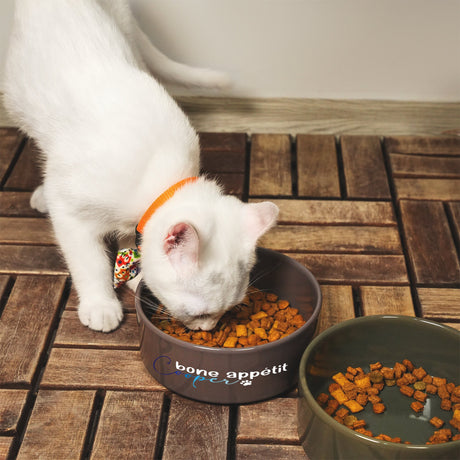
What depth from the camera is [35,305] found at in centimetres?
161

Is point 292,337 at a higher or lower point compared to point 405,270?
higher

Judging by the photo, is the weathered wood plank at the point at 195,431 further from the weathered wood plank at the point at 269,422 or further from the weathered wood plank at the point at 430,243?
the weathered wood plank at the point at 430,243

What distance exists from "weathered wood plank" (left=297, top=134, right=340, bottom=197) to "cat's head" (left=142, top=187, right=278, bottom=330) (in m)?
0.73

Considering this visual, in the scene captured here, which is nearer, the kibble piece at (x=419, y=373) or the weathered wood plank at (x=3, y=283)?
the kibble piece at (x=419, y=373)

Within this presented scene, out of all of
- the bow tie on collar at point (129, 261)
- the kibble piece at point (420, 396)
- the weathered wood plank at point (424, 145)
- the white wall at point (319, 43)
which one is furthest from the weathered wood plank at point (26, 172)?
the kibble piece at point (420, 396)

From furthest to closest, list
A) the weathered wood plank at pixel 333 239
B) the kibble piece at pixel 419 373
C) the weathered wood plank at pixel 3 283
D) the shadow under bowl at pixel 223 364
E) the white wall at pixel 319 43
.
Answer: the white wall at pixel 319 43
the weathered wood plank at pixel 333 239
the weathered wood plank at pixel 3 283
the kibble piece at pixel 419 373
the shadow under bowl at pixel 223 364

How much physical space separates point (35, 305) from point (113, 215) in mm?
344

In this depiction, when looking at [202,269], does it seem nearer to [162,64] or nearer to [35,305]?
[35,305]

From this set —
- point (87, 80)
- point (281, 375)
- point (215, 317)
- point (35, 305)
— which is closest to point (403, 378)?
point (281, 375)

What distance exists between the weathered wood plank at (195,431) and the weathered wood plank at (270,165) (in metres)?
0.84

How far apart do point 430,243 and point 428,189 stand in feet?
0.87

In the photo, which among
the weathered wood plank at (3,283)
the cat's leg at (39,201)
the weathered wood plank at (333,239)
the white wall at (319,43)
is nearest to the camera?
the weathered wood plank at (3,283)

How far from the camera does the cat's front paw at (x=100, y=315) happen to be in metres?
1.53

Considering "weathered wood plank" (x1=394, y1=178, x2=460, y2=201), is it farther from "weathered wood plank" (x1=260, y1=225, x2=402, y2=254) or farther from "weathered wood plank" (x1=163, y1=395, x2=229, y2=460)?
"weathered wood plank" (x1=163, y1=395, x2=229, y2=460)
